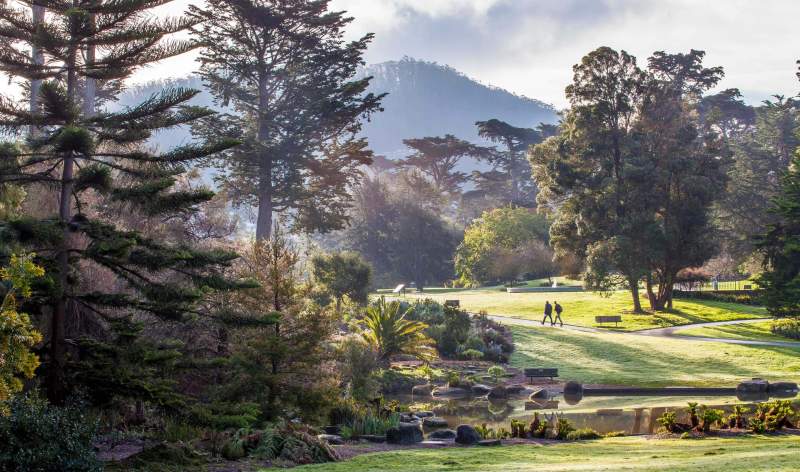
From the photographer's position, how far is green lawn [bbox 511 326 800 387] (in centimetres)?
2730

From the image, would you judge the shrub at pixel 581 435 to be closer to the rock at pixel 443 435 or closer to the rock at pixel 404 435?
the rock at pixel 443 435

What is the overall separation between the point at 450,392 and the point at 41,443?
17.9 m

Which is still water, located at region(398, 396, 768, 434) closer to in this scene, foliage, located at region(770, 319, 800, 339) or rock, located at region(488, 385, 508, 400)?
Result: rock, located at region(488, 385, 508, 400)

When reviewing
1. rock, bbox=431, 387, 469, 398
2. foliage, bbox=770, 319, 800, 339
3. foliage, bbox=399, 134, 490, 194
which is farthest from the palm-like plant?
foliage, bbox=399, 134, 490, 194

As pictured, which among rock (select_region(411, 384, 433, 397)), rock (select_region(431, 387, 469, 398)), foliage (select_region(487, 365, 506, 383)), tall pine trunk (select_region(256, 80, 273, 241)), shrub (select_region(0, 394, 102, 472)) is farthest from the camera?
tall pine trunk (select_region(256, 80, 273, 241))

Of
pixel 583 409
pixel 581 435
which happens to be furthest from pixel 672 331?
pixel 581 435

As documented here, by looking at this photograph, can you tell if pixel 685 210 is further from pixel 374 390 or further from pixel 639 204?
pixel 374 390

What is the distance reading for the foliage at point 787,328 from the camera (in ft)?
115

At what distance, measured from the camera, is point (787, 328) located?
35656 mm

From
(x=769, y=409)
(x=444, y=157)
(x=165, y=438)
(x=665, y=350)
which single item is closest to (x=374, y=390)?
(x=165, y=438)

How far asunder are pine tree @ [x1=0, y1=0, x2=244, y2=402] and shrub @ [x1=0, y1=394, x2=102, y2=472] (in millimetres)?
2971

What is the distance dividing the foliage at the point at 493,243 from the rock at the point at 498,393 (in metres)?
38.4

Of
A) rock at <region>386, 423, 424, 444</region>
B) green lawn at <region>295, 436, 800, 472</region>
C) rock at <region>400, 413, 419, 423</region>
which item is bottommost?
rock at <region>400, 413, 419, 423</region>

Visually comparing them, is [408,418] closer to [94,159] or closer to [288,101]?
[94,159]
